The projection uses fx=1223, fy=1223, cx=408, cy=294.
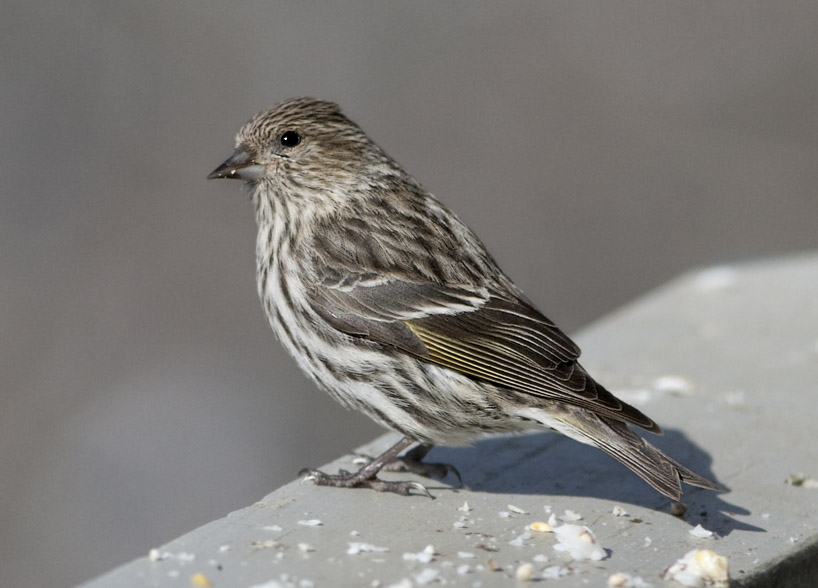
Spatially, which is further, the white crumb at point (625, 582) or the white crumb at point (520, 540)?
the white crumb at point (520, 540)

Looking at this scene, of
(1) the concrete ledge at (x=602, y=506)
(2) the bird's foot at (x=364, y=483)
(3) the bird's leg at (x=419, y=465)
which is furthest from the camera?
(3) the bird's leg at (x=419, y=465)

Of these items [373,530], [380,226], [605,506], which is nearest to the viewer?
[373,530]

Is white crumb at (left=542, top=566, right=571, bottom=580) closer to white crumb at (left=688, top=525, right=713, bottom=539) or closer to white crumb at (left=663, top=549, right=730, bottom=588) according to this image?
white crumb at (left=663, top=549, right=730, bottom=588)

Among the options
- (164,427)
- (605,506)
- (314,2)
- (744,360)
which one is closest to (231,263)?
(164,427)

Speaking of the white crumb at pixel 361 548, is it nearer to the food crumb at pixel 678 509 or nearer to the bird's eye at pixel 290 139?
the food crumb at pixel 678 509

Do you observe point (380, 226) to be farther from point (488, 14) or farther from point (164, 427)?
point (488, 14)

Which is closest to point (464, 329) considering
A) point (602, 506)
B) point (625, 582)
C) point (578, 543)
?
point (602, 506)

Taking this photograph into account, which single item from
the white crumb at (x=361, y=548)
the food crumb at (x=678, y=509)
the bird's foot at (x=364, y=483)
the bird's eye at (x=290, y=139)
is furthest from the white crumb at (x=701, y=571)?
the bird's eye at (x=290, y=139)
